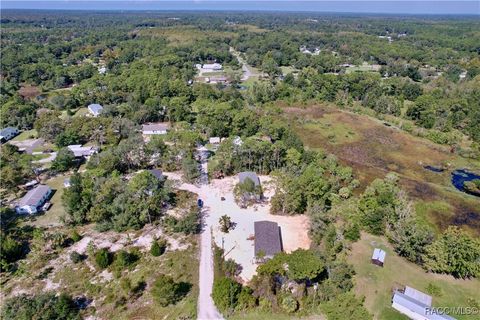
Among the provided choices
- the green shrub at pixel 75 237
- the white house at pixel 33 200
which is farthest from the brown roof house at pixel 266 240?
the white house at pixel 33 200

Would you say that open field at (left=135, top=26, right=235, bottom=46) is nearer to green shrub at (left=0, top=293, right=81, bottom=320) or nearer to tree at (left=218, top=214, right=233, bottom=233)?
tree at (left=218, top=214, right=233, bottom=233)

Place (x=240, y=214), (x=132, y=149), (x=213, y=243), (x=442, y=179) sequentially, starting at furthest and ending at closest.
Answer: (x=442, y=179) < (x=132, y=149) < (x=240, y=214) < (x=213, y=243)

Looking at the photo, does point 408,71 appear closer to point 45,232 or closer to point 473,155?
point 473,155

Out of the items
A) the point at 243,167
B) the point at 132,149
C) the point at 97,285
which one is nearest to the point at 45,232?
the point at 97,285

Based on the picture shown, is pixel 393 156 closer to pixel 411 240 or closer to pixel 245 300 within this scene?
pixel 411 240

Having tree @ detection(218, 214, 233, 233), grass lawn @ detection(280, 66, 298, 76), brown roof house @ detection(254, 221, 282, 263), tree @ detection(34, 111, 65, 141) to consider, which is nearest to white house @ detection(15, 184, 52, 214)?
tree @ detection(34, 111, 65, 141)

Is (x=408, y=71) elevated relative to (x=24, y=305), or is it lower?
elevated

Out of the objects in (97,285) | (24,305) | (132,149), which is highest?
(132,149)
